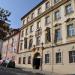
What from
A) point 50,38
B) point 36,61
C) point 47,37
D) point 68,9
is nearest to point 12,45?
point 36,61

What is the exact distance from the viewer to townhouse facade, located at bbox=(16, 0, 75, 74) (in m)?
29.8

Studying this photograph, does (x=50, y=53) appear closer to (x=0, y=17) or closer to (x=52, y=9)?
(x=52, y=9)

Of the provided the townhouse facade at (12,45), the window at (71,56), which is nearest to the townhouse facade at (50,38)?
the window at (71,56)

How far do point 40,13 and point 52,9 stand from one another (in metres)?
4.83

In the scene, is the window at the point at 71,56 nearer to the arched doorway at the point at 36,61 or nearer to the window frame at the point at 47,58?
the window frame at the point at 47,58

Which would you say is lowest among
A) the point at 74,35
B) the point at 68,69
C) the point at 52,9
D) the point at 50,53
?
the point at 68,69

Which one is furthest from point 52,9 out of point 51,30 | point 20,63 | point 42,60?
point 20,63

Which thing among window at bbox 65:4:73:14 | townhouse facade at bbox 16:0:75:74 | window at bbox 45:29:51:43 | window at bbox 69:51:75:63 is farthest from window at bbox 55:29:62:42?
window at bbox 69:51:75:63

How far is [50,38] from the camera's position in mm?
34531

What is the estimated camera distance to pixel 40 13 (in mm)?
39656

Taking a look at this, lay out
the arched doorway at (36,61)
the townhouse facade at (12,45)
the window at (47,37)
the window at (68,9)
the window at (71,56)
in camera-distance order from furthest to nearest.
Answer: the townhouse facade at (12,45) → the arched doorway at (36,61) → the window at (47,37) → the window at (68,9) → the window at (71,56)

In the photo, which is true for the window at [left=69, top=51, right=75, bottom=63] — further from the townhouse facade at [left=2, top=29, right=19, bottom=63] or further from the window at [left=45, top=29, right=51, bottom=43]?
the townhouse facade at [left=2, top=29, right=19, bottom=63]

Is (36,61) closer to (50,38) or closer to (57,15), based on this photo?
(50,38)

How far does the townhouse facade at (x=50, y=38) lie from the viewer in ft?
97.8
